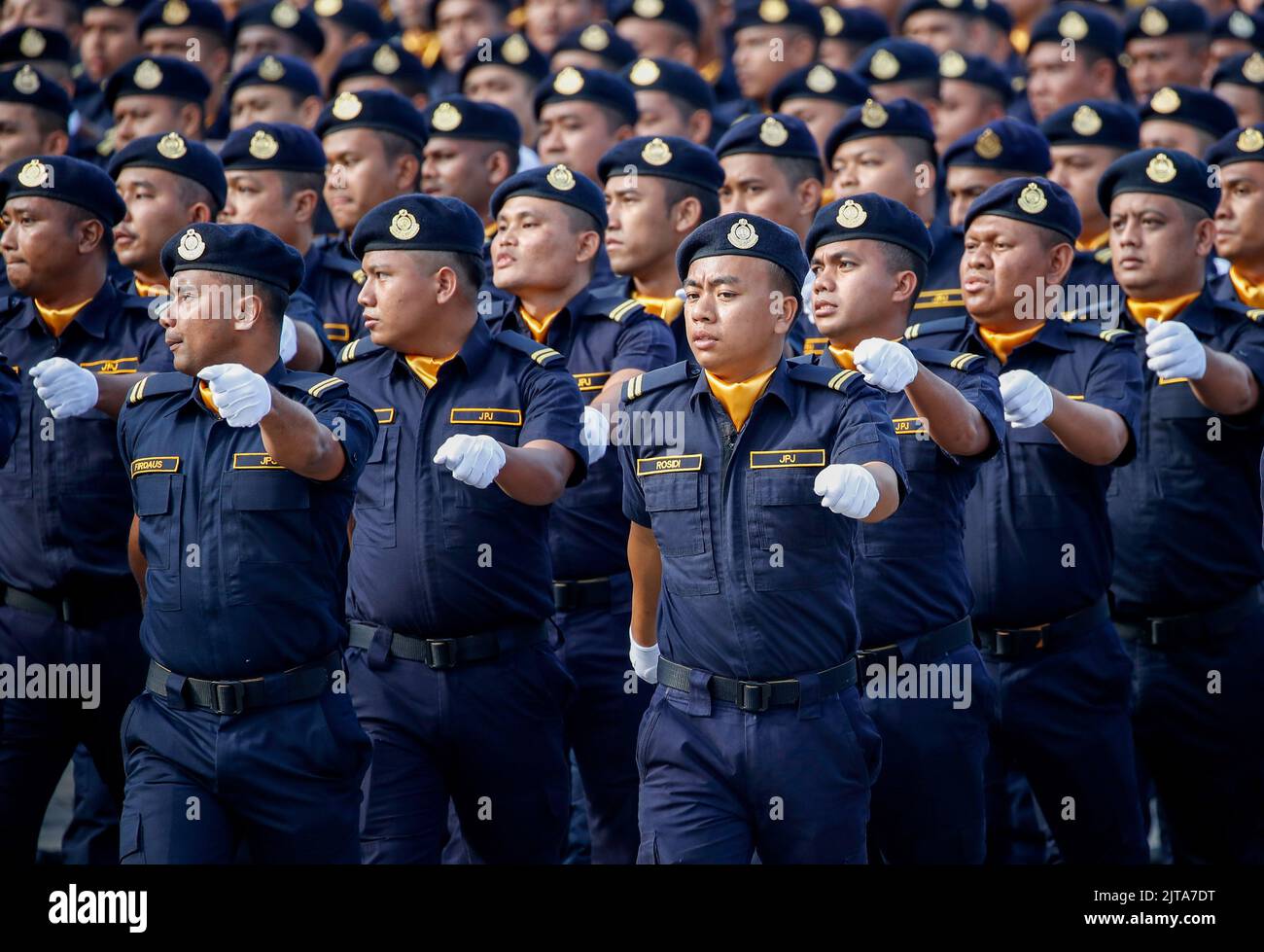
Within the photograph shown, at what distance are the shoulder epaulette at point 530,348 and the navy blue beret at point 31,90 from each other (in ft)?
11.7

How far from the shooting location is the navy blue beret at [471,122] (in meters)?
8.60

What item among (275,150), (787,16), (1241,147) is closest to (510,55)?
(787,16)

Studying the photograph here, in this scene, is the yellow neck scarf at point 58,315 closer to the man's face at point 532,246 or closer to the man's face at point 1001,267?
the man's face at point 532,246

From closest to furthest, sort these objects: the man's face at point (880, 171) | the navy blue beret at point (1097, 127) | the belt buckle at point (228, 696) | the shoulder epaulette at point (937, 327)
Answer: the belt buckle at point (228, 696) → the shoulder epaulette at point (937, 327) → the man's face at point (880, 171) → the navy blue beret at point (1097, 127)

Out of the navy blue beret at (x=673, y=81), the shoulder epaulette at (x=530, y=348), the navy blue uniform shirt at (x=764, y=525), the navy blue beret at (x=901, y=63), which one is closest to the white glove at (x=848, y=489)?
the navy blue uniform shirt at (x=764, y=525)

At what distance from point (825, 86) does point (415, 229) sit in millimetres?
3815

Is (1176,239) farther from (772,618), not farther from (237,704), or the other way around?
(237,704)

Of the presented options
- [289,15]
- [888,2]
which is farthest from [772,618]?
[888,2]

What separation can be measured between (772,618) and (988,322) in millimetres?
1773

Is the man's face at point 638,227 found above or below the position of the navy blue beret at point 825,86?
below

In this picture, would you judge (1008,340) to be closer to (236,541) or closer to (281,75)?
(236,541)

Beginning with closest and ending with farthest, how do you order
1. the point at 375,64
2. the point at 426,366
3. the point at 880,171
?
1. the point at 426,366
2. the point at 880,171
3. the point at 375,64

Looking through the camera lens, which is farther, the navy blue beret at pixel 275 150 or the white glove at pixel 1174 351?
the navy blue beret at pixel 275 150

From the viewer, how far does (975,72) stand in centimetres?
968
